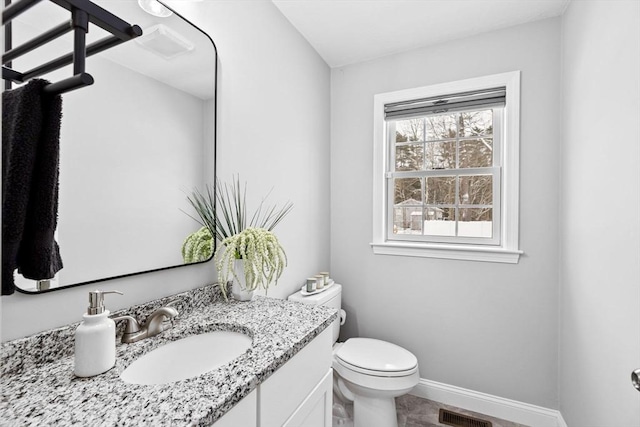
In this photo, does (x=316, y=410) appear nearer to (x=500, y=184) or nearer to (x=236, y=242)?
(x=236, y=242)

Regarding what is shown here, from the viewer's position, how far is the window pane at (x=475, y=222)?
2076mm

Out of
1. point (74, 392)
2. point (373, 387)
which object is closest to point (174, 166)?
point (74, 392)

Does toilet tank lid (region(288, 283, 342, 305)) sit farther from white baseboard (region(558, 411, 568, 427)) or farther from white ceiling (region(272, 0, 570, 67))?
white ceiling (region(272, 0, 570, 67))

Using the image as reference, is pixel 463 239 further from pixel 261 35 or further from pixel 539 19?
pixel 261 35

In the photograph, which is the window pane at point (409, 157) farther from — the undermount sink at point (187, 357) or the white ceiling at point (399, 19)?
→ the undermount sink at point (187, 357)

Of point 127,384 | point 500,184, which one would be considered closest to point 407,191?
point 500,184

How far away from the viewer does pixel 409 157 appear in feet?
7.54

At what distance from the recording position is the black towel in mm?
679

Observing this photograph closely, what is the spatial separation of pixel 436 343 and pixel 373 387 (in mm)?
678

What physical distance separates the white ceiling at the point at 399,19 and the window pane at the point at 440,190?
887mm

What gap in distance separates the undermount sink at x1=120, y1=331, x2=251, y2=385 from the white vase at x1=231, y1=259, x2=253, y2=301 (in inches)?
10.3

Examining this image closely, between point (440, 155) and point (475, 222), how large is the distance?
498mm

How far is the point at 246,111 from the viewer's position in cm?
156

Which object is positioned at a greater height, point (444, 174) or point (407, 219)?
point (444, 174)
